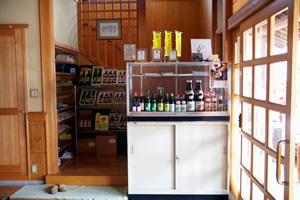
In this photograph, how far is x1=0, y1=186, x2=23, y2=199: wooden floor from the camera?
3.44m

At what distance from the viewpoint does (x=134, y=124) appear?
3141 mm

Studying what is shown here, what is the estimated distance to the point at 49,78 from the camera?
11.8ft

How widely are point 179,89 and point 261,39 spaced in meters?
1.41

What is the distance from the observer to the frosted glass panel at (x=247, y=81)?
2525mm

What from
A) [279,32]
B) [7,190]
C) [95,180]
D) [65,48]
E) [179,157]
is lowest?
[7,190]

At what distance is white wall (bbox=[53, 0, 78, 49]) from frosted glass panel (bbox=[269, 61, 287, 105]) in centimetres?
306

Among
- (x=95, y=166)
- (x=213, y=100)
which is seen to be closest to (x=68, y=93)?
(x=95, y=166)

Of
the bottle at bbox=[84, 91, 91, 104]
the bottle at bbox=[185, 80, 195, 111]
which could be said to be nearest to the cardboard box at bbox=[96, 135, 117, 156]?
the bottle at bbox=[84, 91, 91, 104]

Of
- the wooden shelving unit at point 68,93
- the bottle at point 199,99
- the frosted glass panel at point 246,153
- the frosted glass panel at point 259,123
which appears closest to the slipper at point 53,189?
the wooden shelving unit at point 68,93

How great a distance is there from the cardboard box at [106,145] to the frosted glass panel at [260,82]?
2751mm

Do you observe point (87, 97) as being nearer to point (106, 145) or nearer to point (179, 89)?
point (106, 145)

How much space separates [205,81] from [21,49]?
2.48m

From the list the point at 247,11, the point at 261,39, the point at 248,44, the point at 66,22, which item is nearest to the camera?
the point at 261,39

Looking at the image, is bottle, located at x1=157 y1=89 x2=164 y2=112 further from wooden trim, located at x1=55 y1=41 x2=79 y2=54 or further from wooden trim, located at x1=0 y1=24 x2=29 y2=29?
wooden trim, located at x1=0 y1=24 x2=29 y2=29
